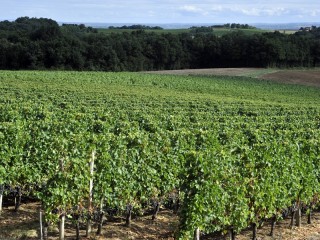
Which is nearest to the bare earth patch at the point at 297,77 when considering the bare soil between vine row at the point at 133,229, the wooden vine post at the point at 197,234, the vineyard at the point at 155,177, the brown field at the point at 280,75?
the brown field at the point at 280,75

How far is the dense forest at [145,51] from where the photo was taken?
285 ft

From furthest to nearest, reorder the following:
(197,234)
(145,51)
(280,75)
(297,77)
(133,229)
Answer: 1. (145,51)
2. (280,75)
3. (297,77)
4. (133,229)
5. (197,234)

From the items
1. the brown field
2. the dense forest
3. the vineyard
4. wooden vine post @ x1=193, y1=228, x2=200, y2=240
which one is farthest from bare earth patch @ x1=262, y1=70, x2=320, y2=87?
wooden vine post @ x1=193, y1=228, x2=200, y2=240

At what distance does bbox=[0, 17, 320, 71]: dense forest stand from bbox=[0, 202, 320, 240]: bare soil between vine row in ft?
242

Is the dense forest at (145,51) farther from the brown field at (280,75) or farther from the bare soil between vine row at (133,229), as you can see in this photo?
the bare soil between vine row at (133,229)

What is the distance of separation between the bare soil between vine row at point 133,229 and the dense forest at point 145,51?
7390 centimetres

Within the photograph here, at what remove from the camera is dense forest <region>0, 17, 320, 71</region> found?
3415 inches

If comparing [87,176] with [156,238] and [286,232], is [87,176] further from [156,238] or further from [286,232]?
[286,232]

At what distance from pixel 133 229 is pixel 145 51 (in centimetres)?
8745

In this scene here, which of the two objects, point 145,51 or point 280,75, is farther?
point 145,51

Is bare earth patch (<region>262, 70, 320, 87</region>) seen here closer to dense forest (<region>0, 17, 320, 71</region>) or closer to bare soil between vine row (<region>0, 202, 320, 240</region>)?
dense forest (<region>0, 17, 320, 71</region>)

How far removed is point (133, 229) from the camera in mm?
13578

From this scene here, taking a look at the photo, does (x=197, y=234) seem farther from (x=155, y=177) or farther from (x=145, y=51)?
(x=145, y=51)

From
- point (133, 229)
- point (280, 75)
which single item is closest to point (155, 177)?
point (133, 229)
